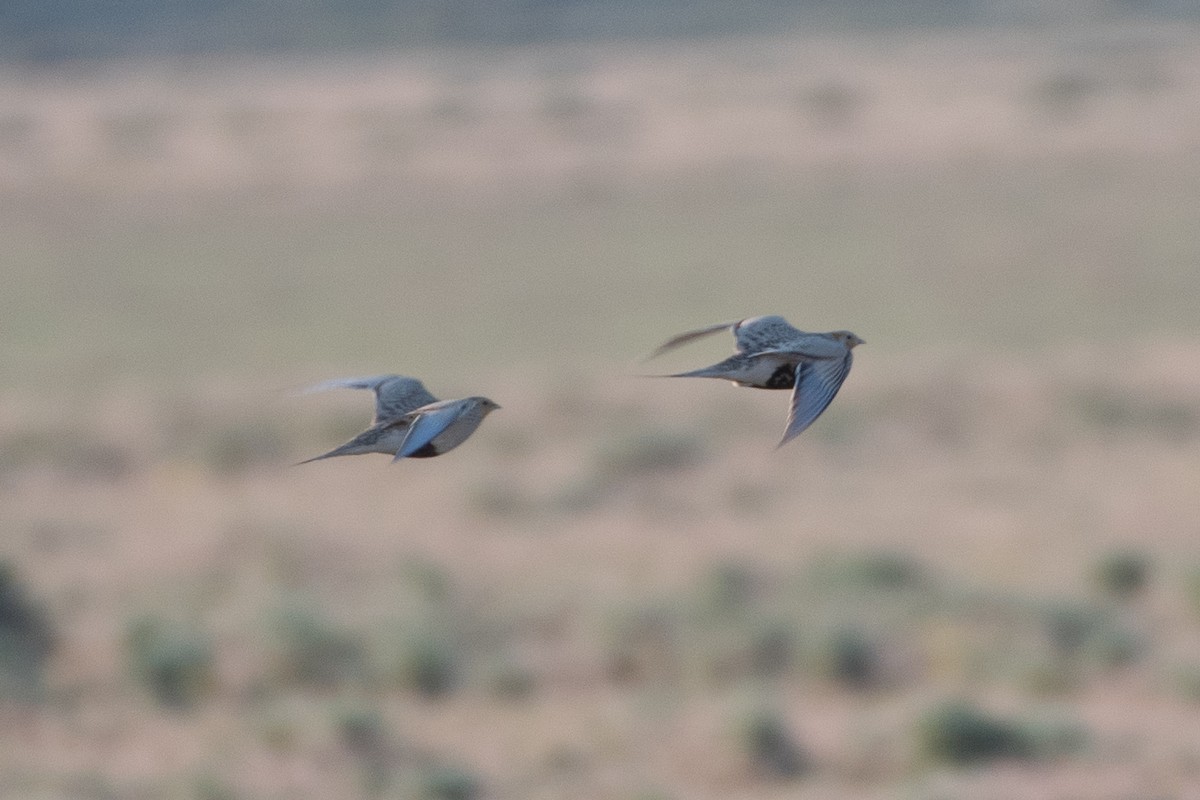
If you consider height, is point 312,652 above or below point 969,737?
above

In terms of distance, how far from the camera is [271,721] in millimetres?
12258

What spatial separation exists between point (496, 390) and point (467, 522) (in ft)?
10.9

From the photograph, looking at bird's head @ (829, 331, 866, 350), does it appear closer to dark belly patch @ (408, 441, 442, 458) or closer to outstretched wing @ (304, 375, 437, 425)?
outstretched wing @ (304, 375, 437, 425)

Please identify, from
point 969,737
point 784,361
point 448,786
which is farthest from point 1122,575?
point 784,361

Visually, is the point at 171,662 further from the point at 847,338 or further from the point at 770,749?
the point at 847,338

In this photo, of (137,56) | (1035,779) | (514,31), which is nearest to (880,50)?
(514,31)

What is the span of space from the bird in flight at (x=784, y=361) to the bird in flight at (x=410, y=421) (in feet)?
1.67

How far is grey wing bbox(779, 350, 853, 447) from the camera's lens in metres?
5.11

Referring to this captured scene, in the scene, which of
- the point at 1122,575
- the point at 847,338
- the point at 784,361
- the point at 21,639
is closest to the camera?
the point at 784,361

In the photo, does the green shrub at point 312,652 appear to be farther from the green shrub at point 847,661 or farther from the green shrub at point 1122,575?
the green shrub at point 1122,575

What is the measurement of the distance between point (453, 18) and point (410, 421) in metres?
68.4

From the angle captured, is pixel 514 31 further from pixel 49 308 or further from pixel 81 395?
pixel 81 395

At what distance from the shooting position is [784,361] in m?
5.73

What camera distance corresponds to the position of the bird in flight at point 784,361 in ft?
17.8
